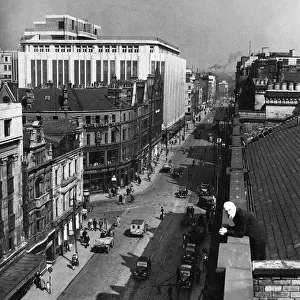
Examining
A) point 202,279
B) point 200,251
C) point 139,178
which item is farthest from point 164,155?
point 202,279

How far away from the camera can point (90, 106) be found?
231 ft

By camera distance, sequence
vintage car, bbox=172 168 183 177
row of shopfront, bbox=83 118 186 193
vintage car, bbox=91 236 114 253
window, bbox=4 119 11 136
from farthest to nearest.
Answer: vintage car, bbox=172 168 183 177, row of shopfront, bbox=83 118 186 193, vintage car, bbox=91 236 114 253, window, bbox=4 119 11 136

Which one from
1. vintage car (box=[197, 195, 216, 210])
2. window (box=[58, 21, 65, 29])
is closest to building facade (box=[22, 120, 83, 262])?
vintage car (box=[197, 195, 216, 210])

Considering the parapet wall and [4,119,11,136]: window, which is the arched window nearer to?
[4,119,11,136]: window

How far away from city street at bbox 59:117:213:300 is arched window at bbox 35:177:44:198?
714cm

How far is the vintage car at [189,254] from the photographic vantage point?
136ft

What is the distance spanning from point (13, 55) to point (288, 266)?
143 metres

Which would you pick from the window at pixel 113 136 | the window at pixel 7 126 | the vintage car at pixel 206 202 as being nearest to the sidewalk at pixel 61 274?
the window at pixel 7 126

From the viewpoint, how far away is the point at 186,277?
38500 millimetres

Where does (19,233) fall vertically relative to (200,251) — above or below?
above

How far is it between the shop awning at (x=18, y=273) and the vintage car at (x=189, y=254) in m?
11.2

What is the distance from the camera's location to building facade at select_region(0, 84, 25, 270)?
116 feet

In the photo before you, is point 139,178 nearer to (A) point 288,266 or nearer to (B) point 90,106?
(B) point 90,106

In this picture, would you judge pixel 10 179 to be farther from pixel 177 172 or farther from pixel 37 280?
pixel 177 172
